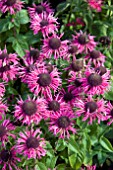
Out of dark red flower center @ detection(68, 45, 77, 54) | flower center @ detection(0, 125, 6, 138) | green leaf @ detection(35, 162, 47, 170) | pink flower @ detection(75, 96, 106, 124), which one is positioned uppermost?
dark red flower center @ detection(68, 45, 77, 54)

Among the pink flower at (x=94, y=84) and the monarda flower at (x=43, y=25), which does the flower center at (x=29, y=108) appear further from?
the monarda flower at (x=43, y=25)

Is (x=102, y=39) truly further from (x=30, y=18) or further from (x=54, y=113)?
(x=54, y=113)

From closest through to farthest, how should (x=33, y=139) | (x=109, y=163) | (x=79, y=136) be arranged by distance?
(x=33, y=139) → (x=79, y=136) → (x=109, y=163)

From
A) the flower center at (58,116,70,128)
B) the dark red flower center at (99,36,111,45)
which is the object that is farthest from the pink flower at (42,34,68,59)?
the flower center at (58,116,70,128)

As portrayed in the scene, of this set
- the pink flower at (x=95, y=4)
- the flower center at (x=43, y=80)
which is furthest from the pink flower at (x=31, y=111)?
the pink flower at (x=95, y=4)

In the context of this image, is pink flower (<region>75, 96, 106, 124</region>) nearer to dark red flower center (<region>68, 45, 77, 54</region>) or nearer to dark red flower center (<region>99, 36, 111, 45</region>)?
dark red flower center (<region>68, 45, 77, 54</region>)

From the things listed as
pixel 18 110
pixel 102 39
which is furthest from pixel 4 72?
pixel 102 39

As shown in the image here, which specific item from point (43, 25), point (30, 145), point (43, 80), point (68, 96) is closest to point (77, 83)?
point (68, 96)
